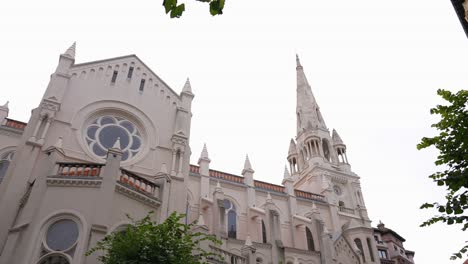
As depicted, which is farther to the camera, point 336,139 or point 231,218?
point 336,139

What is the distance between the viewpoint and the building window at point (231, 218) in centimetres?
3200

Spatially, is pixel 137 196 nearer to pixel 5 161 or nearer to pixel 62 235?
pixel 62 235

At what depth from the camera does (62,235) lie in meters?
15.3

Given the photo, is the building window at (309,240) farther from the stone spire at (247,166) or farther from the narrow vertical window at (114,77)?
the narrow vertical window at (114,77)

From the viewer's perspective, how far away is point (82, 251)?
579 inches

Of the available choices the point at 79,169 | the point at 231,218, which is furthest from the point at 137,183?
the point at 231,218

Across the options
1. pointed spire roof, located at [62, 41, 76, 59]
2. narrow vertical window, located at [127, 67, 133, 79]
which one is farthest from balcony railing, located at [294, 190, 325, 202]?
pointed spire roof, located at [62, 41, 76, 59]

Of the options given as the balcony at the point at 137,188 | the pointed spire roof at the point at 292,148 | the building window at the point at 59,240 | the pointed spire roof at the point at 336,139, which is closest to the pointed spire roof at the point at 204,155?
the balcony at the point at 137,188

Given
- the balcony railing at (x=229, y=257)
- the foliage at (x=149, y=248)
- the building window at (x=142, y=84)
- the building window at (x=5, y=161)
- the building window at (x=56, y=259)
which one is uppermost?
the building window at (x=142, y=84)

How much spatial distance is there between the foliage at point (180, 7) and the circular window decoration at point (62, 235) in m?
12.7

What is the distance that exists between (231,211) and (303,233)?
24.0 feet

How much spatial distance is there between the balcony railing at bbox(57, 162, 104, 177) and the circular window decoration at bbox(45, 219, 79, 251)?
2409 millimetres

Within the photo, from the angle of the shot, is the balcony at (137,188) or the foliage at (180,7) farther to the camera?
the balcony at (137,188)

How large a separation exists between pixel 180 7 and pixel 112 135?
18235 mm
